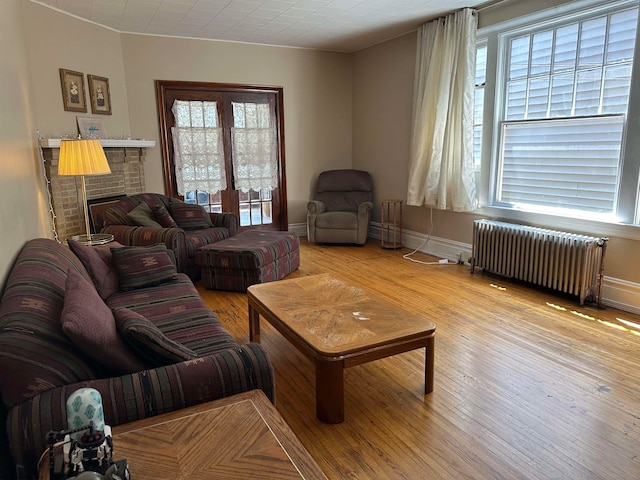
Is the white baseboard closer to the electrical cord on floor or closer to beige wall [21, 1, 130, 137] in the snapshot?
the electrical cord on floor

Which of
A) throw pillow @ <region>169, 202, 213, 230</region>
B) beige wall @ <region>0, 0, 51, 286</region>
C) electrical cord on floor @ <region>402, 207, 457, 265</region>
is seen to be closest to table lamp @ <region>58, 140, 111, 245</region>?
beige wall @ <region>0, 0, 51, 286</region>

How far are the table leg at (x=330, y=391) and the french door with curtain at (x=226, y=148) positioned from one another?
4335 millimetres

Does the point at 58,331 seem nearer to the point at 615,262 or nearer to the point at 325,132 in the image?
the point at 615,262

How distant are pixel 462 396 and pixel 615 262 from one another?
216cm

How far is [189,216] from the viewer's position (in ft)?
15.9

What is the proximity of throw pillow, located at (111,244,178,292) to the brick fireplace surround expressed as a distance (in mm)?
1949

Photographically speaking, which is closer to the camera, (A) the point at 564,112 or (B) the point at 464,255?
(A) the point at 564,112

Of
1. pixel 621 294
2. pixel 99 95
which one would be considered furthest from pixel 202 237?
pixel 621 294

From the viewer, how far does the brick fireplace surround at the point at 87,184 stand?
439cm

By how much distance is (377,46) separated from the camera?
6.12m

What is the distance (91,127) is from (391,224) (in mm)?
3756

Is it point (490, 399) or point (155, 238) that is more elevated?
point (155, 238)

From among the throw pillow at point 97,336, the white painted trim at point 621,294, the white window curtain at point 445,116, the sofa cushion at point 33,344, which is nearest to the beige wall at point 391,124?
the white window curtain at point 445,116

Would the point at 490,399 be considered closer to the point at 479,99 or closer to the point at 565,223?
the point at 565,223
